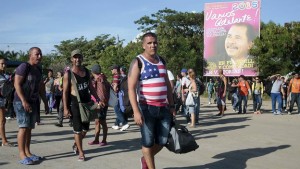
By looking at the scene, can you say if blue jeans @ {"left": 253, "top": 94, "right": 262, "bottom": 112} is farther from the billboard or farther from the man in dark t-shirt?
the billboard

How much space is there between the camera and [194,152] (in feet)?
23.2

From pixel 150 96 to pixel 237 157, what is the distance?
108 inches

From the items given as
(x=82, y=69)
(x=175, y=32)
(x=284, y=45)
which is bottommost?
(x=82, y=69)

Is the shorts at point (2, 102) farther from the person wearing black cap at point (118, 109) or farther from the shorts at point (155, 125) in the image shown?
the shorts at point (155, 125)

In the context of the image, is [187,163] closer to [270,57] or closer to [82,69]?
[82,69]

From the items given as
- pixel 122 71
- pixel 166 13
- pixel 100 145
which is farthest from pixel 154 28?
pixel 100 145

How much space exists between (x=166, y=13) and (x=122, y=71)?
1241 inches

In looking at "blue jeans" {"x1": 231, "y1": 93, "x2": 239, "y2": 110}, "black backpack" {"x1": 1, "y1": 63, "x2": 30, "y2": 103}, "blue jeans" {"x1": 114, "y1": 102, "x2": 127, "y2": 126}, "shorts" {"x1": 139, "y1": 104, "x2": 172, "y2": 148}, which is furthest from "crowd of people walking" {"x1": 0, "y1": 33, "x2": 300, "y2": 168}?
"blue jeans" {"x1": 231, "y1": 93, "x2": 239, "y2": 110}

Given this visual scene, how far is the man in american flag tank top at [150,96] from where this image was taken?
4.69 metres

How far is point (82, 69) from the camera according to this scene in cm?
639

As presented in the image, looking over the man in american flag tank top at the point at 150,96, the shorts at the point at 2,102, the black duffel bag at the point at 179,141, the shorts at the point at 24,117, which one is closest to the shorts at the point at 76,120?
the shorts at the point at 24,117

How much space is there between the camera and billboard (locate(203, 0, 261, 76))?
95.5 ft

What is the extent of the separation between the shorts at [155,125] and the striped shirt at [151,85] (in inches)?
3.4

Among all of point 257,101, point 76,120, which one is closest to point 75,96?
point 76,120
